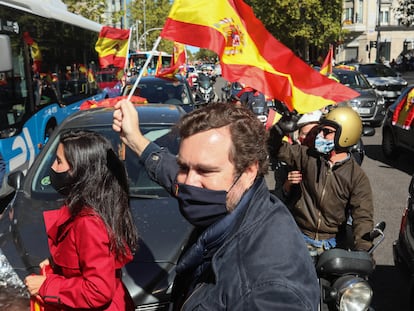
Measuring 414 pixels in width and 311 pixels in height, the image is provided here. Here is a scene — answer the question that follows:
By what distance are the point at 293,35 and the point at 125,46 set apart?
115 feet

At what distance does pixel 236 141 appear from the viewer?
1736mm

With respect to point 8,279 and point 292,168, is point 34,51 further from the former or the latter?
point 8,279

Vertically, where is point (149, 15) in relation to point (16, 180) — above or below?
above

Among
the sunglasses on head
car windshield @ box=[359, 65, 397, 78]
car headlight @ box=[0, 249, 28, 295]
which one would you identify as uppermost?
the sunglasses on head

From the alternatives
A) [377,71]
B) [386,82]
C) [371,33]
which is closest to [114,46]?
[386,82]

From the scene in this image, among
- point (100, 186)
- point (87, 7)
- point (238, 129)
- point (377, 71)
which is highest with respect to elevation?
point (87, 7)

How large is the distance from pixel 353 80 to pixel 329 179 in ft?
47.2

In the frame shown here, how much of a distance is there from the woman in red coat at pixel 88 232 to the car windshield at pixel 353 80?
15.2 metres

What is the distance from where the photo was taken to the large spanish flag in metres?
3.09

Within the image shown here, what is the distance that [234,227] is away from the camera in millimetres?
1584

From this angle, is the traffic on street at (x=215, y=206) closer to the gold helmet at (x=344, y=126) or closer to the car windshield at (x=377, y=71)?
the gold helmet at (x=344, y=126)

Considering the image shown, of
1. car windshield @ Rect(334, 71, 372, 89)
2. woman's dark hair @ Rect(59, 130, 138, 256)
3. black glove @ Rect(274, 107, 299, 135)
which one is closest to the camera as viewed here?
woman's dark hair @ Rect(59, 130, 138, 256)

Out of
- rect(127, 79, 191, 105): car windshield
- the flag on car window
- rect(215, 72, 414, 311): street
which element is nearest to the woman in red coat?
rect(215, 72, 414, 311): street

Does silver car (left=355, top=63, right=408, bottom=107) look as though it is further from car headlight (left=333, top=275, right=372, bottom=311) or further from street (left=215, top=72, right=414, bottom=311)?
car headlight (left=333, top=275, right=372, bottom=311)
